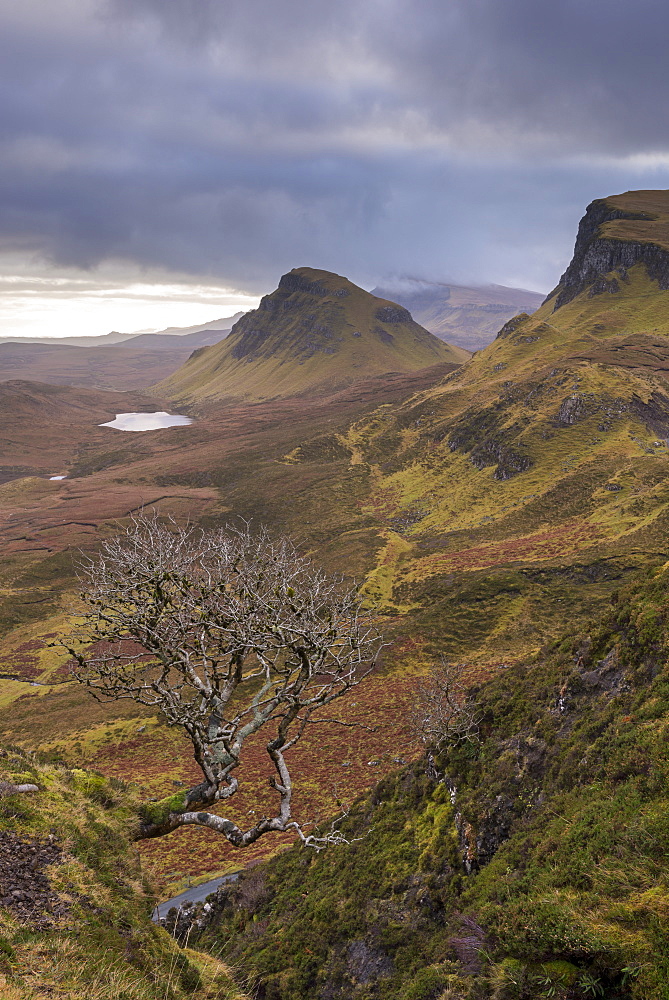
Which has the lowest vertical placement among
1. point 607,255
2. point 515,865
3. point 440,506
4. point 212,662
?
point 440,506

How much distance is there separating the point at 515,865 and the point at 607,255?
596 ft

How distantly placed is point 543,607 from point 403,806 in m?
31.9

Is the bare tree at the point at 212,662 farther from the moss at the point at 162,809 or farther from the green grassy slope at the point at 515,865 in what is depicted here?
the green grassy slope at the point at 515,865

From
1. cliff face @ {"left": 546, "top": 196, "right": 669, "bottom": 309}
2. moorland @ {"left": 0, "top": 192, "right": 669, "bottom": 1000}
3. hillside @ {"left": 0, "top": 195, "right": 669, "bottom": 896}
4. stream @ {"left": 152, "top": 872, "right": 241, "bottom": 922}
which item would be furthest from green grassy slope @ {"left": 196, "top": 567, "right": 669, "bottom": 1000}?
cliff face @ {"left": 546, "top": 196, "right": 669, "bottom": 309}

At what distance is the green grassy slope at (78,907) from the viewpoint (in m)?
7.33

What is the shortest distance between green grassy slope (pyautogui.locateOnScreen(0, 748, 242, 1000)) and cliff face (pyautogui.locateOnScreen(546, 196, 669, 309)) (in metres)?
167

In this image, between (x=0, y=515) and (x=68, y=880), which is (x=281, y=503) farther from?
(x=68, y=880)

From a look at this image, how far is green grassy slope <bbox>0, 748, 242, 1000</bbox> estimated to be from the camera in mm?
7328

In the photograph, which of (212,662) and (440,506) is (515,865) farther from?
(440,506)

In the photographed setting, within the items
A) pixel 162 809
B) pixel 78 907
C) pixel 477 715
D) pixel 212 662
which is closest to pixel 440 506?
pixel 477 715

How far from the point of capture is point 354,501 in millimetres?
99000

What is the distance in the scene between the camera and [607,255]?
151m

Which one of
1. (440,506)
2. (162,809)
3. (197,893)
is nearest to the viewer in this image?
(162,809)

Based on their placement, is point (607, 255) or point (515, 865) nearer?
point (515, 865)
